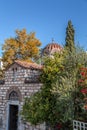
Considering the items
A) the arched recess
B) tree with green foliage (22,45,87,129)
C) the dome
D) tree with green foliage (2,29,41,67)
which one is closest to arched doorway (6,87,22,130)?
the arched recess

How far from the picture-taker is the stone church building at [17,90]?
1602 centimetres

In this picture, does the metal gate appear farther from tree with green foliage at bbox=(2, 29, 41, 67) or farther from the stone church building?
tree with green foliage at bbox=(2, 29, 41, 67)

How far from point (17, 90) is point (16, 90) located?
0.11 meters

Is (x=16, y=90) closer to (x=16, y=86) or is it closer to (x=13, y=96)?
(x=16, y=86)

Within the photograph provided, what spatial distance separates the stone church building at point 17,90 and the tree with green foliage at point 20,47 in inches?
315

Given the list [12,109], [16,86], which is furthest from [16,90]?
[12,109]

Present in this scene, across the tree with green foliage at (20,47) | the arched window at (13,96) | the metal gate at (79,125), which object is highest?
the tree with green foliage at (20,47)

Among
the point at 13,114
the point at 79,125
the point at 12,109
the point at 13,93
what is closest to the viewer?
the point at 79,125

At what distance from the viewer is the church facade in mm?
16016

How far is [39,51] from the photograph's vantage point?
87.4 feet

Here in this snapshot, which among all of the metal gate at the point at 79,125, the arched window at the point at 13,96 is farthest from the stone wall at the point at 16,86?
the metal gate at the point at 79,125

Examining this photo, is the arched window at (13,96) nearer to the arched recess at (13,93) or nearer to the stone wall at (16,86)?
the arched recess at (13,93)

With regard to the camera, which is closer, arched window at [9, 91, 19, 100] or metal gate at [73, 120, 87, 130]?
metal gate at [73, 120, 87, 130]

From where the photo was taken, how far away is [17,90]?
16984 millimetres
